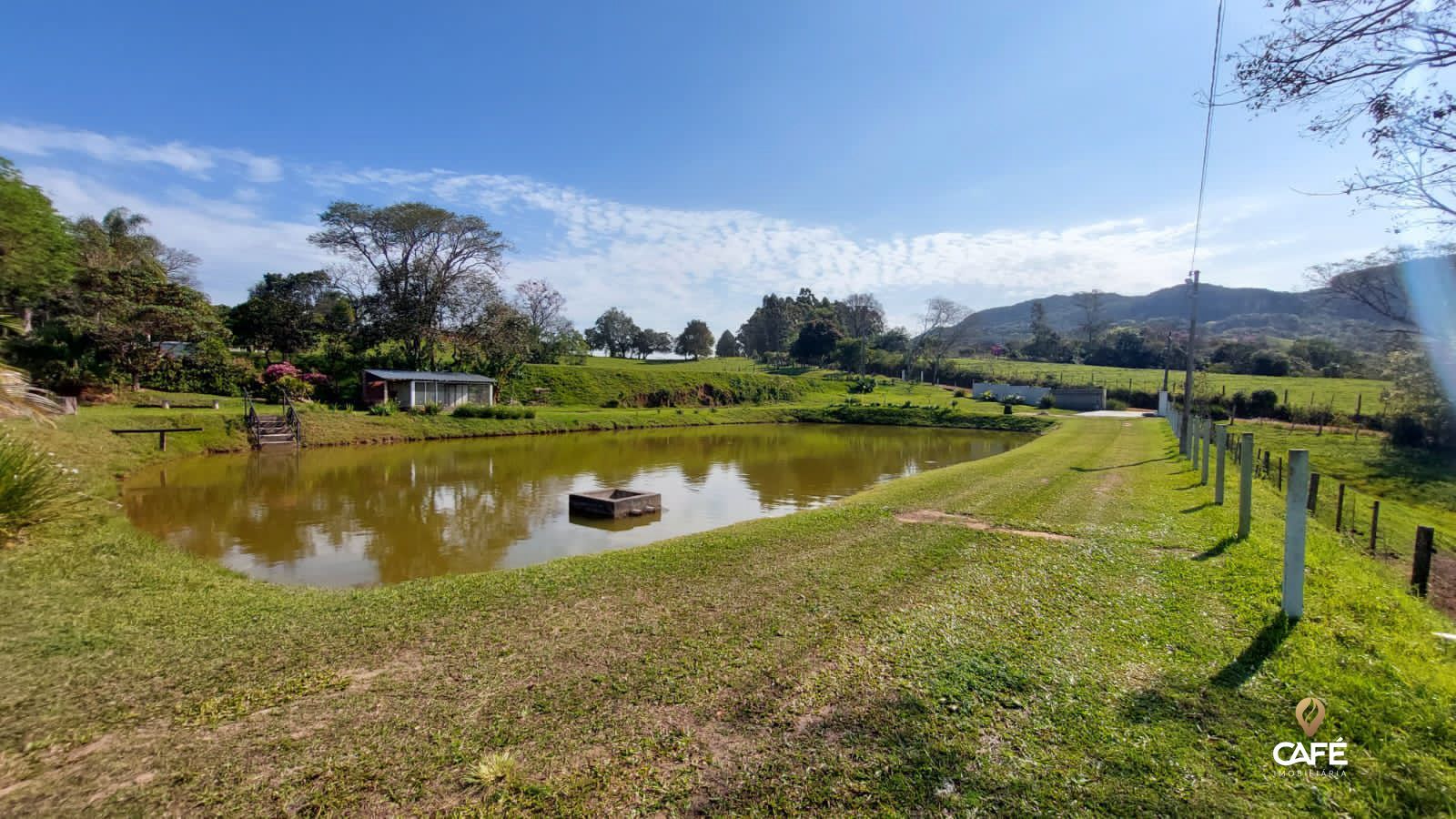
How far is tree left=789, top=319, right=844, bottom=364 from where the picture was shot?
3142 inches

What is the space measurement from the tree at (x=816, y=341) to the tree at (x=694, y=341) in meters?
22.7

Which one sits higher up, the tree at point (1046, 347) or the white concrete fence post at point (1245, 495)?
the tree at point (1046, 347)

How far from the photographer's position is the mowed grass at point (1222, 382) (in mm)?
36469

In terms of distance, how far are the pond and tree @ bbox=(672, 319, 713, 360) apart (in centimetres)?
7109

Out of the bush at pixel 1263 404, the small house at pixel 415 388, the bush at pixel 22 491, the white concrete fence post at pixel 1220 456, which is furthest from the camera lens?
the bush at pixel 1263 404

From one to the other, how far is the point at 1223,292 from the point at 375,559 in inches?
9059

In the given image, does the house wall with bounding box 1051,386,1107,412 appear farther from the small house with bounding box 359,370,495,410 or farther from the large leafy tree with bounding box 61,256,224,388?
the large leafy tree with bounding box 61,256,224,388

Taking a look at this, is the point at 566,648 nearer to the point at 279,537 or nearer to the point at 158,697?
the point at 158,697

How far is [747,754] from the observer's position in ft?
11.1

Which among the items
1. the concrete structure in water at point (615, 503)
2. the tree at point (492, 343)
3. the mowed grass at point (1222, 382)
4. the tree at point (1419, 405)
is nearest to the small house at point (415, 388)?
the tree at point (492, 343)

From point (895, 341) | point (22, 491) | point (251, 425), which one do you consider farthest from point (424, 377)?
point (895, 341)

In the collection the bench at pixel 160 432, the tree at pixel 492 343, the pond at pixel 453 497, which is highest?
the tree at pixel 492 343

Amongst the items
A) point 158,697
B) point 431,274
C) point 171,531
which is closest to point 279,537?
point 171,531

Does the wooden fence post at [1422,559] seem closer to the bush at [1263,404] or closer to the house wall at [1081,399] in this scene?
the bush at [1263,404]
